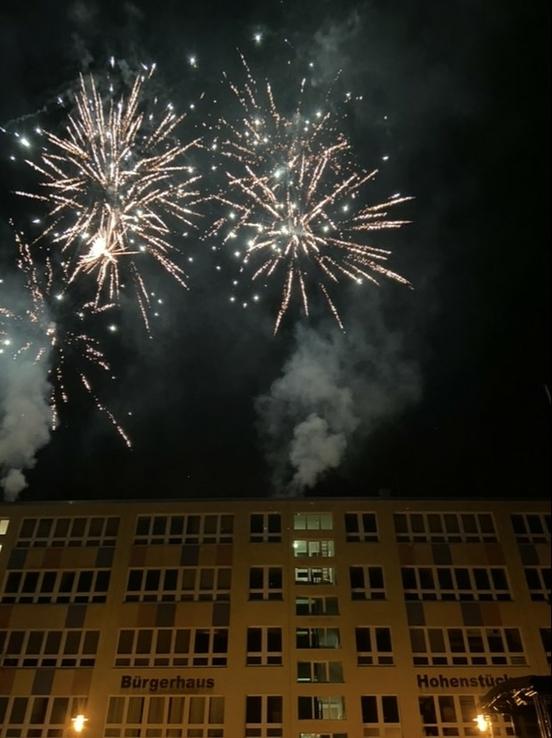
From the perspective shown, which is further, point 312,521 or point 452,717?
point 312,521

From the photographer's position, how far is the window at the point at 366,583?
24.0 m

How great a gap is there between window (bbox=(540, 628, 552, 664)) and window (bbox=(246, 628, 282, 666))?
31.7 feet

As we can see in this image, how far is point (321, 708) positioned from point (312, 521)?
6.93 metres

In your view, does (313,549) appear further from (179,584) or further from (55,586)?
(55,586)

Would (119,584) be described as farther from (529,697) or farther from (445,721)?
(529,697)

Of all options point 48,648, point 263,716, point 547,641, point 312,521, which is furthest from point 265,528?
point 547,641

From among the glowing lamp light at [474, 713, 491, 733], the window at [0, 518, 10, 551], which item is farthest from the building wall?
the glowing lamp light at [474, 713, 491, 733]

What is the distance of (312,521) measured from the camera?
26047mm

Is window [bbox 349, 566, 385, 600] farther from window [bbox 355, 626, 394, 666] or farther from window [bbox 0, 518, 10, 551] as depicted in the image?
window [bbox 0, 518, 10, 551]

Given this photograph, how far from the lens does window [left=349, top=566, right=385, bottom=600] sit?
24.0 m

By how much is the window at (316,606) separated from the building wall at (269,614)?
192mm

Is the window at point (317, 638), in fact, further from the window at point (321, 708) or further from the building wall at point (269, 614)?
the window at point (321, 708)

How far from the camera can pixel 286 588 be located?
24156mm

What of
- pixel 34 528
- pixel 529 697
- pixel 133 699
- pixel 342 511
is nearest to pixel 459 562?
pixel 342 511
